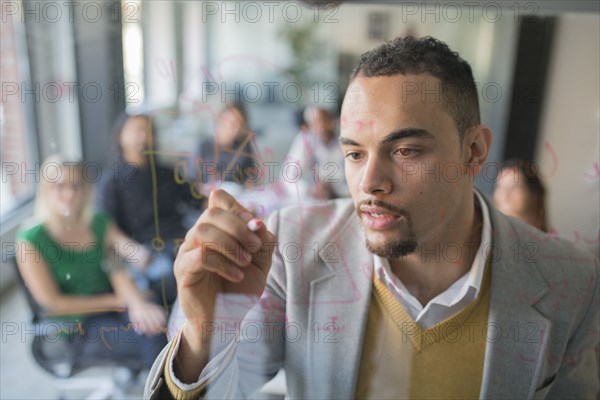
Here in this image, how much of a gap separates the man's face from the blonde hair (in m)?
0.36

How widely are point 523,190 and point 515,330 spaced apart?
0.20 metres

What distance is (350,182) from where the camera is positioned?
2.02ft

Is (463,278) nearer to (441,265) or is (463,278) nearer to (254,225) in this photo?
(441,265)

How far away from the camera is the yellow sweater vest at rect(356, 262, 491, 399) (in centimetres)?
66

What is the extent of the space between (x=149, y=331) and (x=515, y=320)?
0.50 metres

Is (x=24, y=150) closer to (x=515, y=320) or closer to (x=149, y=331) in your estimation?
(x=149, y=331)

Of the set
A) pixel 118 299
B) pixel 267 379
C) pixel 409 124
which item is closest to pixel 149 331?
pixel 118 299

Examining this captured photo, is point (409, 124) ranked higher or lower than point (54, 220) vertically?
higher

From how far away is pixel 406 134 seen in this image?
0.58 metres

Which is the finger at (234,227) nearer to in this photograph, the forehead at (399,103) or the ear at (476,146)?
the forehead at (399,103)

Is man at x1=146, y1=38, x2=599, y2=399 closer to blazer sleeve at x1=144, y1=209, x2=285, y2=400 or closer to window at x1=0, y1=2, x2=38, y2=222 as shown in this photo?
blazer sleeve at x1=144, y1=209, x2=285, y2=400

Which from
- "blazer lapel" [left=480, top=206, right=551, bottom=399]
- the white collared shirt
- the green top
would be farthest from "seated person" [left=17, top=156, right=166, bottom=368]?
"blazer lapel" [left=480, top=206, right=551, bottom=399]

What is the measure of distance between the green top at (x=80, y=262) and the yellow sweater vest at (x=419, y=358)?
14.8 inches

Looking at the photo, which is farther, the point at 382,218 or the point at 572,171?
the point at 572,171
